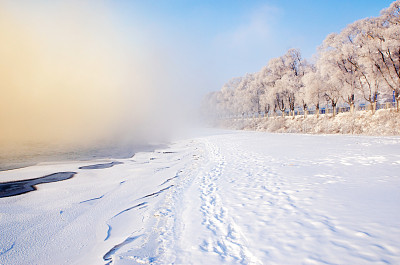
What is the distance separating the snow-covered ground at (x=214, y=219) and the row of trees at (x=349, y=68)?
71.3 feet

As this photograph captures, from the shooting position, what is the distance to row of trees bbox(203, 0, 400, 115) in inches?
885

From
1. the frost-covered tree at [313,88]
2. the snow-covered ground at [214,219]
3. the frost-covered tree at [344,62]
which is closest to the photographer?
the snow-covered ground at [214,219]

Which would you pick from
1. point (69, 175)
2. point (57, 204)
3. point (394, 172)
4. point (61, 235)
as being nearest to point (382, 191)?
point (394, 172)

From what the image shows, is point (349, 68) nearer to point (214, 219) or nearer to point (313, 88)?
point (313, 88)

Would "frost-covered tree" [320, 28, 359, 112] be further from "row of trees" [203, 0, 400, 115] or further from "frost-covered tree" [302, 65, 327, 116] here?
"frost-covered tree" [302, 65, 327, 116]

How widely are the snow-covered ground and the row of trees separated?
856 inches

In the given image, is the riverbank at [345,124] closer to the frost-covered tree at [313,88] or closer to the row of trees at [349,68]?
the row of trees at [349,68]

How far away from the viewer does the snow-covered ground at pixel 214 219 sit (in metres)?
3.35

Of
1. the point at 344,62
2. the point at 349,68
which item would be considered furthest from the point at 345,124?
the point at 344,62

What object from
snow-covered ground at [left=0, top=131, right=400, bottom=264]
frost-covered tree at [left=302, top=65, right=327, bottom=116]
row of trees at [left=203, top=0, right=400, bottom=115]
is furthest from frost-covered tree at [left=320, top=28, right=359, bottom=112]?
snow-covered ground at [left=0, top=131, right=400, bottom=264]

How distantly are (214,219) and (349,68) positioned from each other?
1262 inches

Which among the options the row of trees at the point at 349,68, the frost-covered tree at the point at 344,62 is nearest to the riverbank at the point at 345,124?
the row of trees at the point at 349,68

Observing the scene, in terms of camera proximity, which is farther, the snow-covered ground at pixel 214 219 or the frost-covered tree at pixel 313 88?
the frost-covered tree at pixel 313 88

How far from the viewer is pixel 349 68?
1069 inches
